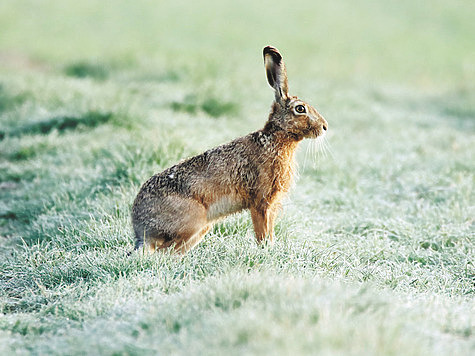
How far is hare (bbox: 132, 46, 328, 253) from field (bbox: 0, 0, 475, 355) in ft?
0.83

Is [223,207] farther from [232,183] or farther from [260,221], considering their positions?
[260,221]

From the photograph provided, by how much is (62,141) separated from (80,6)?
70.3 ft

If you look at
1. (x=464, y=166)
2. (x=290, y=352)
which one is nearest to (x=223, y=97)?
(x=464, y=166)

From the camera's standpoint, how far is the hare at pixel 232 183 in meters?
4.78

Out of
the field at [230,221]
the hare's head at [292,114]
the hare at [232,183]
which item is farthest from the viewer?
the hare's head at [292,114]

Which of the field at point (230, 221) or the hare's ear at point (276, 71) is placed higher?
the hare's ear at point (276, 71)

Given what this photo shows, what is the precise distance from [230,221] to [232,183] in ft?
2.94

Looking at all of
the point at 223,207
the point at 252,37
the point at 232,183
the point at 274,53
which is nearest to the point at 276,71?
the point at 274,53

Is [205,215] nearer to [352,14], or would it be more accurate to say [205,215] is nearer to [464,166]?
[464,166]

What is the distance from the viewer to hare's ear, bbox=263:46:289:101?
4.96 m

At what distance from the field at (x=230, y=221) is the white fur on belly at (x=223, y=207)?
12.5 inches

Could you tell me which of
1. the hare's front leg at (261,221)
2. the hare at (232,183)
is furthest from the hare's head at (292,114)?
the hare's front leg at (261,221)

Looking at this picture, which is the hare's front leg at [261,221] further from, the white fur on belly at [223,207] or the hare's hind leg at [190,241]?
the hare's hind leg at [190,241]

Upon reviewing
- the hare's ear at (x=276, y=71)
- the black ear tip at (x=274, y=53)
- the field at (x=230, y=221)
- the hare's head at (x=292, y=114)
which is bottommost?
the field at (x=230, y=221)
